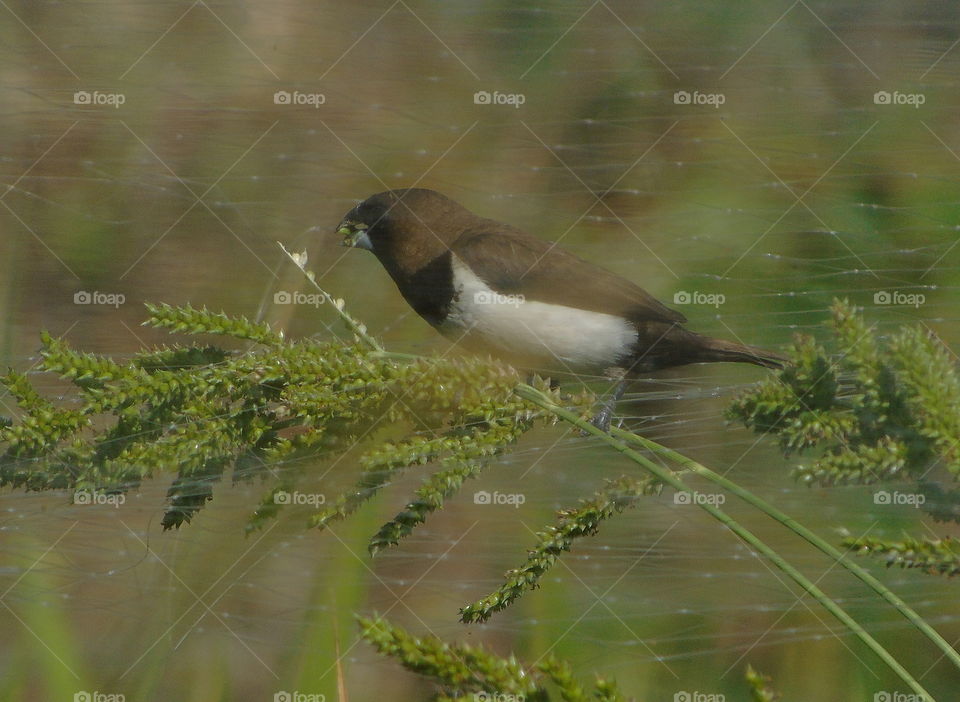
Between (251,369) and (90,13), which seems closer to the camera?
(251,369)

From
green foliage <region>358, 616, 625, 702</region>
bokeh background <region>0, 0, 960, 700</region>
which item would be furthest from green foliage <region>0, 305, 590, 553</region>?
bokeh background <region>0, 0, 960, 700</region>

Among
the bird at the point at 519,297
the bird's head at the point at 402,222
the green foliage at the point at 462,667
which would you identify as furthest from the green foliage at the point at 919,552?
the bird's head at the point at 402,222

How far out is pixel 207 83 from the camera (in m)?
1.09

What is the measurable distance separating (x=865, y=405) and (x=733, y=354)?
0.39 m

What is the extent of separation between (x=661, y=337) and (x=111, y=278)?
2.21 ft

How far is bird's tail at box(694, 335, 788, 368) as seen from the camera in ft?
3.06

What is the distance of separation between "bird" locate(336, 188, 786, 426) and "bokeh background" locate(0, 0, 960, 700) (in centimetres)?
2

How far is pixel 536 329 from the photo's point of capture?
3.45ft

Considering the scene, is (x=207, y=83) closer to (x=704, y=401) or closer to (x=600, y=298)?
(x=600, y=298)

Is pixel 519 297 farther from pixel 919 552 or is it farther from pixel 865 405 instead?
pixel 919 552

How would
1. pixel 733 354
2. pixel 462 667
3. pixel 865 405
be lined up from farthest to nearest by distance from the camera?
pixel 733 354 < pixel 865 405 < pixel 462 667

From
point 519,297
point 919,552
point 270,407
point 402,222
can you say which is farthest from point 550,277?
point 919,552

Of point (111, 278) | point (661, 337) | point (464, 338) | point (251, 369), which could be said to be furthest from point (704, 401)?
point (111, 278)

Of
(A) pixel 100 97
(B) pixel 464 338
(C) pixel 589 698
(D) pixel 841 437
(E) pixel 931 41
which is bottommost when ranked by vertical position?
(C) pixel 589 698
